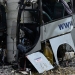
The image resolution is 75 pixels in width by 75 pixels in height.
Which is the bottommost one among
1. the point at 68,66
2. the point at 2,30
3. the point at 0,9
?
the point at 68,66

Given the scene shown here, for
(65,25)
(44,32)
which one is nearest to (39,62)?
(44,32)

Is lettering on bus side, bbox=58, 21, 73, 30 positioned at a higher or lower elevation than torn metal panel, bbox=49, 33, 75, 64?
higher

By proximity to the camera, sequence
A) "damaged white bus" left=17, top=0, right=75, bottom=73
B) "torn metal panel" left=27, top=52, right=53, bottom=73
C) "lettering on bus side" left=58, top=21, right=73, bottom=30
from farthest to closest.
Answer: "lettering on bus side" left=58, top=21, right=73, bottom=30
"damaged white bus" left=17, top=0, right=75, bottom=73
"torn metal panel" left=27, top=52, right=53, bottom=73

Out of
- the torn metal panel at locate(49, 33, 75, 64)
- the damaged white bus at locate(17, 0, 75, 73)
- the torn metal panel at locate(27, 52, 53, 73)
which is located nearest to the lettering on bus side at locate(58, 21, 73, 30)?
the damaged white bus at locate(17, 0, 75, 73)

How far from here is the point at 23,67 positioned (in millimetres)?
6973

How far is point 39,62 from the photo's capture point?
21.9 ft

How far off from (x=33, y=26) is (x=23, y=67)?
1.26 m

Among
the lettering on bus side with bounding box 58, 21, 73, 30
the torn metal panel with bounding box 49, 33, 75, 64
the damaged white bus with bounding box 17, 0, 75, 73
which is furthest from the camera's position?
the lettering on bus side with bounding box 58, 21, 73, 30

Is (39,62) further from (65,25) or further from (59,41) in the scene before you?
(65,25)

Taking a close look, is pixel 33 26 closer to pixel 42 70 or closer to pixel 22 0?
pixel 22 0

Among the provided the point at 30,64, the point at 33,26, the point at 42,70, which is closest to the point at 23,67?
the point at 30,64

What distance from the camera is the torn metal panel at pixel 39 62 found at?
261 inches

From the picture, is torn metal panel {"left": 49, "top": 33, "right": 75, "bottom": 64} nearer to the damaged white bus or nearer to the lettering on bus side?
the damaged white bus

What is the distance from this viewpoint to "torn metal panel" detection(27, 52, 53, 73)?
662cm
